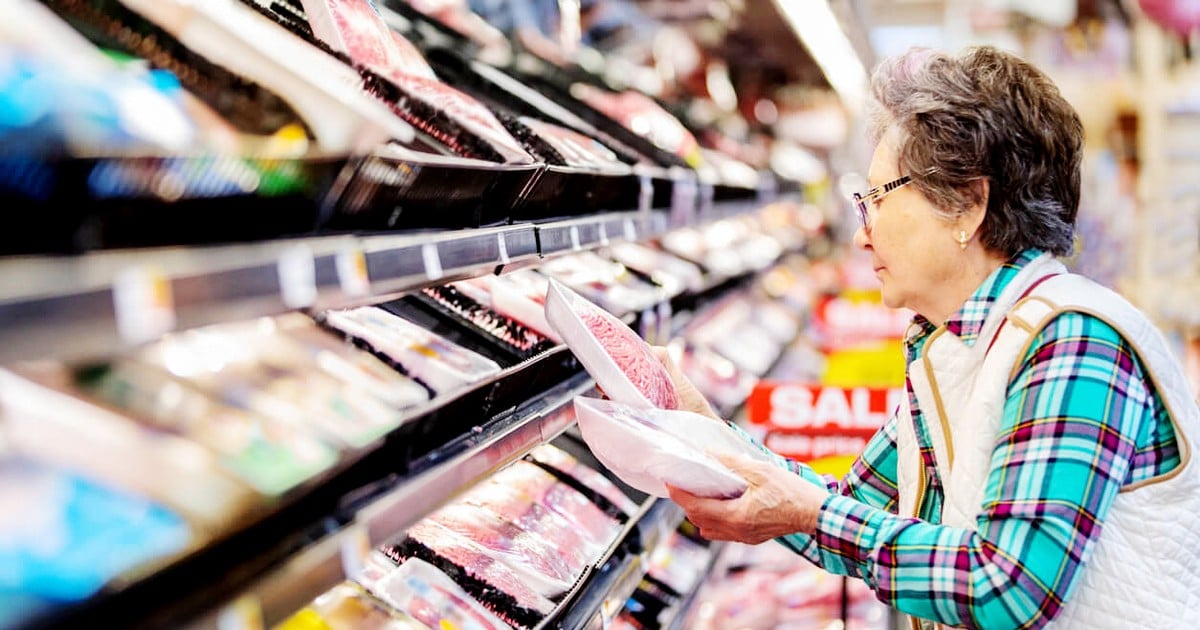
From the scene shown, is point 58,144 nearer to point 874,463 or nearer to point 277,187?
point 277,187

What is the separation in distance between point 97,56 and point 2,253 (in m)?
0.21

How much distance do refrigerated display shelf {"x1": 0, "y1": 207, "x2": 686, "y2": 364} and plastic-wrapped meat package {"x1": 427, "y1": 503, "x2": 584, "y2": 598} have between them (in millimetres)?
662

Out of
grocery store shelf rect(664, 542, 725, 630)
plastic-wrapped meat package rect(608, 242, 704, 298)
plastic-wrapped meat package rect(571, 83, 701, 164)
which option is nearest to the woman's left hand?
grocery store shelf rect(664, 542, 725, 630)

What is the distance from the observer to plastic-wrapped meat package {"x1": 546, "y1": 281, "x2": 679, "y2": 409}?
1.51 m

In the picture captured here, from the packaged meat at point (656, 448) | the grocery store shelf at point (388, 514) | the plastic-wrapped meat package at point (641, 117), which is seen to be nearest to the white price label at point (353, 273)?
the grocery store shelf at point (388, 514)

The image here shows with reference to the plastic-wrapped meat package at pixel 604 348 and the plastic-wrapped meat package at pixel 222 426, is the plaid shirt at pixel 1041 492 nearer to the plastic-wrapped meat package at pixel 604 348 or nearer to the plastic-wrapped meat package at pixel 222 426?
the plastic-wrapped meat package at pixel 604 348

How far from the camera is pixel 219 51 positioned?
1.12 metres

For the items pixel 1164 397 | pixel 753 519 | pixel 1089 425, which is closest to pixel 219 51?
pixel 753 519

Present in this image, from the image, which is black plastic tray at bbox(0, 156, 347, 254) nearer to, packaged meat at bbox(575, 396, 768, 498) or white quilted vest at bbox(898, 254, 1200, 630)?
packaged meat at bbox(575, 396, 768, 498)

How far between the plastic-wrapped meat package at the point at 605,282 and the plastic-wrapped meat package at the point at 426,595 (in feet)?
2.73

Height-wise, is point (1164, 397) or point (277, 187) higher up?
point (1164, 397)

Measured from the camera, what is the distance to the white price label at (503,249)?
1597 millimetres

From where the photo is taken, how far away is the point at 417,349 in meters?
1.51

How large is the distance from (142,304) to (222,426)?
0.57 feet
